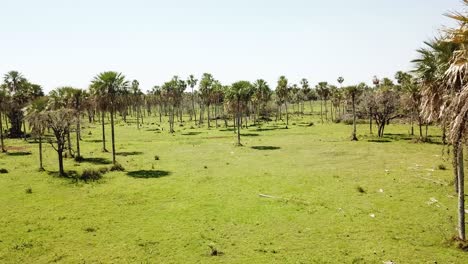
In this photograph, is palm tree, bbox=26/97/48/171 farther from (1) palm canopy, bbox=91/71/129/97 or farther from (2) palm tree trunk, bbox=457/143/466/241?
(2) palm tree trunk, bbox=457/143/466/241

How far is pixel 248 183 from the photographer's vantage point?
3812 cm

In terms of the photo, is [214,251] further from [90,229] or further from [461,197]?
[461,197]

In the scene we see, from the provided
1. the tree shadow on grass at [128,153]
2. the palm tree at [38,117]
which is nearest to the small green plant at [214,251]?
the palm tree at [38,117]

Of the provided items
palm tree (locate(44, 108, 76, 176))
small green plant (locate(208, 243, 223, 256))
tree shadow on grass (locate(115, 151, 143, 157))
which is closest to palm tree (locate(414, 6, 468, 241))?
small green plant (locate(208, 243, 223, 256))

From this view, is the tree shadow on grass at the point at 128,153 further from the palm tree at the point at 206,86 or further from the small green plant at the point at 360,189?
the palm tree at the point at 206,86

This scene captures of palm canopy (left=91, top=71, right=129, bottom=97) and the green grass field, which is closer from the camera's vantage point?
the green grass field

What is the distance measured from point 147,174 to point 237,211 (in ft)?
59.2

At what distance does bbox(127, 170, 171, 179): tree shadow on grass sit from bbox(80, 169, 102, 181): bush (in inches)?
137

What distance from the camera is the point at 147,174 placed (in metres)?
43.7

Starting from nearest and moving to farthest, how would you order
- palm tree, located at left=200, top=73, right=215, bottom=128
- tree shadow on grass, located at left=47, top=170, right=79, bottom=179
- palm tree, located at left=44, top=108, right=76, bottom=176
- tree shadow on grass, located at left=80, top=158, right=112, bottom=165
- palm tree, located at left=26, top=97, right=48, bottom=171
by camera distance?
tree shadow on grass, located at left=47, top=170, right=79, bottom=179 → palm tree, located at left=44, top=108, right=76, bottom=176 → palm tree, located at left=26, top=97, right=48, bottom=171 → tree shadow on grass, located at left=80, top=158, right=112, bottom=165 → palm tree, located at left=200, top=73, right=215, bottom=128

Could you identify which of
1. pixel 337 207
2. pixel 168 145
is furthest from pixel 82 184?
pixel 168 145

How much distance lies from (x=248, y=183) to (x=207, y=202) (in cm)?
745

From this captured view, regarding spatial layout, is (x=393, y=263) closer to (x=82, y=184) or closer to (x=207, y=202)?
(x=207, y=202)

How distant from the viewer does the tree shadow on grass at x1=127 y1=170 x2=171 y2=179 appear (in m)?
42.5
